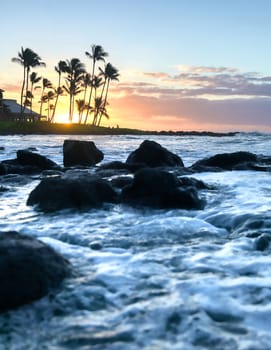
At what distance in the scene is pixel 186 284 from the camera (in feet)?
13.1

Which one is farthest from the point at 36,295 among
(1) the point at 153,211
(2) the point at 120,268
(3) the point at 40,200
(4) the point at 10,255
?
(3) the point at 40,200

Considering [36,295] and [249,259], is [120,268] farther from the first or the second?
[249,259]

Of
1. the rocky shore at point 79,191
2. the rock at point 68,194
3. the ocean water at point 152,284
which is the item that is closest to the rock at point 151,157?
the rocky shore at point 79,191

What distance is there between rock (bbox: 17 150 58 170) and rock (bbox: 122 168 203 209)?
21.4 ft

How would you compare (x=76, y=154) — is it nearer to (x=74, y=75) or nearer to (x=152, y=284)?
(x=152, y=284)

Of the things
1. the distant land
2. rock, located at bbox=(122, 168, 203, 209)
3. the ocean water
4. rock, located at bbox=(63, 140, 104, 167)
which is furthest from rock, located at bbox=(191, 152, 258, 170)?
the distant land

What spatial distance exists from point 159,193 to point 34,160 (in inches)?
288

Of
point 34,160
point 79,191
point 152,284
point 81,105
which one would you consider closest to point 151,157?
point 34,160

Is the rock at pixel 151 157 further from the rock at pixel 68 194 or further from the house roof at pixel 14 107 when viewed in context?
the house roof at pixel 14 107

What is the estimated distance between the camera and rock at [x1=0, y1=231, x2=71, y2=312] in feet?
11.8

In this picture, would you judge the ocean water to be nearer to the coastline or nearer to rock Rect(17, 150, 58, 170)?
rock Rect(17, 150, 58, 170)

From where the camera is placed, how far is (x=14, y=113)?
2820 inches

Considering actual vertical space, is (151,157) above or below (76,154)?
above

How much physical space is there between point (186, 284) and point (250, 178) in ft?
26.5
